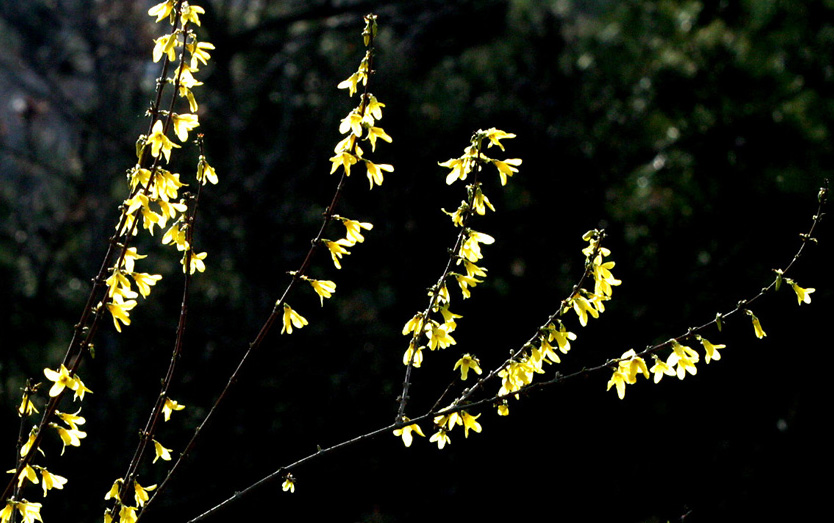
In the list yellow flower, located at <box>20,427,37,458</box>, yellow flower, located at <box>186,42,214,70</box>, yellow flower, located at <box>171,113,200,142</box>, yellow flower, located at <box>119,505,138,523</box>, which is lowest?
yellow flower, located at <box>119,505,138,523</box>

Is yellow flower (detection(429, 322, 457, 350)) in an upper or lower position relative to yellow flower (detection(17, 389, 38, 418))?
lower

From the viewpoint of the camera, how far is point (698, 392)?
535 centimetres

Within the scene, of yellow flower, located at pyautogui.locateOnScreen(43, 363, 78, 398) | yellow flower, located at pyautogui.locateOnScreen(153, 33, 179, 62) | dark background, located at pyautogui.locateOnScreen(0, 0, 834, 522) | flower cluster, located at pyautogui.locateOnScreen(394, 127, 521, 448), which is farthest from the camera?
dark background, located at pyautogui.locateOnScreen(0, 0, 834, 522)

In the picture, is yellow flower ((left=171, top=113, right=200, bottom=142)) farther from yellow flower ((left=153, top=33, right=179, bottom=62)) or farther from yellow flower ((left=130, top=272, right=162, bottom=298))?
yellow flower ((left=130, top=272, right=162, bottom=298))

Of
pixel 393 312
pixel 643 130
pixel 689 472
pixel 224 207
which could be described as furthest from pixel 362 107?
pixel 643 130

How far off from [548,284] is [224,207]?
2.87 meters

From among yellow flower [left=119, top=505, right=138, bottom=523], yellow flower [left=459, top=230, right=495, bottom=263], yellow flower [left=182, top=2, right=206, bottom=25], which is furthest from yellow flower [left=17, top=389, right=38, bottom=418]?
yellow flower [left=459, top=230, right=495, bottom=263]

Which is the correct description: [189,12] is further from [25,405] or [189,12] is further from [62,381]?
[25,405]

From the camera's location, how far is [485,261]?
241 inches

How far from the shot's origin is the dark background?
522cm

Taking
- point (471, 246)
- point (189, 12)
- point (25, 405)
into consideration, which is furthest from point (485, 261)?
point (25, 405)

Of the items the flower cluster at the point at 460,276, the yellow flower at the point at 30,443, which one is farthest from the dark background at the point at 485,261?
the yellow flower at the point at 30,443

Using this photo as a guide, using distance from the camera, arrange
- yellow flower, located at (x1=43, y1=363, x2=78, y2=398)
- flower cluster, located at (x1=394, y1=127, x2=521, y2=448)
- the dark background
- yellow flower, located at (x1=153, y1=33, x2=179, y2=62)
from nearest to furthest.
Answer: yellow flower, located at (x1=43, y1=363, x2=78, y2=398) < yellow flower, located at (x1=153, y1=33, x2=179, y2=62) < flower cluster, located at (x1=394, y1=127, x2=521, y2=448) < the dark background

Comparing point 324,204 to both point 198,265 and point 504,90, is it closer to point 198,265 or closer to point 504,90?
point 504,90
